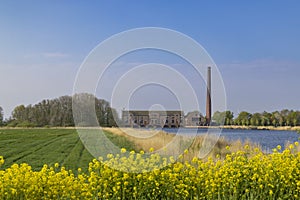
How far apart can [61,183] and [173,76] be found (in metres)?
2.57

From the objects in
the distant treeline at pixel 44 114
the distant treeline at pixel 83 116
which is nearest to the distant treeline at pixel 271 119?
the distant treeline at pixel 83 116

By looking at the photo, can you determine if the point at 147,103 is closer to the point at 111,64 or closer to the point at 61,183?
the point at 111,64

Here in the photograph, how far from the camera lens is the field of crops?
170 inches

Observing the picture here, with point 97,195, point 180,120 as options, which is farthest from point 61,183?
point 180,120

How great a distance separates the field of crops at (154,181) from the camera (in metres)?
4.32

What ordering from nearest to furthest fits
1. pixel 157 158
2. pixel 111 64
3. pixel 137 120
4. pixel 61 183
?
pixel 61 183, pixel 157 158, pixel 111 64, pixel 137 120

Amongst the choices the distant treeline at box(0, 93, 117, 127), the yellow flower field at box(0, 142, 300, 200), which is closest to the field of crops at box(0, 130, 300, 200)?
the yellow flower field at box(0, 142, 300, 200)

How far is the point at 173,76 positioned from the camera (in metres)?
6.21

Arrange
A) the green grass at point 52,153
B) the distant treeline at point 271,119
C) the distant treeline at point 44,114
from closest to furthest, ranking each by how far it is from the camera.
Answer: the green grass at point 52,153
the distant treeline at point 271,119
the distant treeline at point 44,114

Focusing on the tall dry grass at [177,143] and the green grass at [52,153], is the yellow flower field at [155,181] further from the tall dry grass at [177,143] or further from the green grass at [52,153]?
the green grass at [52,153]

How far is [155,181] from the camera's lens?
4.82 metres

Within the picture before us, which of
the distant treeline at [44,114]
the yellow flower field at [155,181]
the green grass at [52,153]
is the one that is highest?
the distant treeline at [44,114]

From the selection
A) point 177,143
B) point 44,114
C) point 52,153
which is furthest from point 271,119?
point 44,114

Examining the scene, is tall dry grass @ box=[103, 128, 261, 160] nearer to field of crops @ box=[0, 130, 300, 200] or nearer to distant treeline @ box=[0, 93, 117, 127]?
field of crops @ box=[0, 130, 300, 200]
